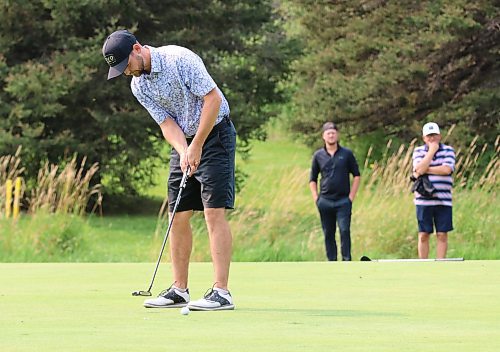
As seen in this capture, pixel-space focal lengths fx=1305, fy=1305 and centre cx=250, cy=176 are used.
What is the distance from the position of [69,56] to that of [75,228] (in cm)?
930

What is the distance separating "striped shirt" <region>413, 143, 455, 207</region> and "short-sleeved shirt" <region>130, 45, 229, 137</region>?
566 cm

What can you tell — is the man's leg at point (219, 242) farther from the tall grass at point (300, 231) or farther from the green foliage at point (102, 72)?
the green foliage at point (102, 72)

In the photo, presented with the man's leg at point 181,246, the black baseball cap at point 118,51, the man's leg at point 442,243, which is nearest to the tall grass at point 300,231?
the man's leg at point 442,243

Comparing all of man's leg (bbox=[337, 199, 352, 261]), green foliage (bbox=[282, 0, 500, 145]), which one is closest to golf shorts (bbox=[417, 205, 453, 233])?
man's leg (bbox=[337, 199, 352, 261])

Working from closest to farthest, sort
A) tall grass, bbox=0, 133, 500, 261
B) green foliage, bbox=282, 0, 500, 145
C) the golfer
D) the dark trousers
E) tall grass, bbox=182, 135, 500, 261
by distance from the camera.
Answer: the golfer < the dark trousers < tall grass, bbox=0, 133, 500, 261 < tall grass, bbox=182, 135, 500, 261 < green foliage, bbox=282, 0, 500, 145

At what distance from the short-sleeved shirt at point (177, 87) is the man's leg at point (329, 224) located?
6.11m

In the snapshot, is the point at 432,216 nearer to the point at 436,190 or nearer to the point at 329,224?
the point at 436,190

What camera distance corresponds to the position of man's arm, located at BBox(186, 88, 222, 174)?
Result: 701 cm

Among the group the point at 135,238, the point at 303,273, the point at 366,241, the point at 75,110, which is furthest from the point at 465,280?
the point at 75,110

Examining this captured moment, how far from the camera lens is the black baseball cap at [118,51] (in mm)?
6879

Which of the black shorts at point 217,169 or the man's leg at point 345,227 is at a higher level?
the black shorts at point 217,169

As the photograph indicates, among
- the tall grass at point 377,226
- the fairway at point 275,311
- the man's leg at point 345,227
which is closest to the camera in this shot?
the fairway at point 275,311

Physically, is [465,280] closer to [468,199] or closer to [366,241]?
[366,241]

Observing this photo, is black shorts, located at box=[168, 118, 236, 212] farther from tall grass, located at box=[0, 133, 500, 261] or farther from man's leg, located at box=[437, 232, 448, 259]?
tall grass, located at box=[0, 133, 500, 261]
